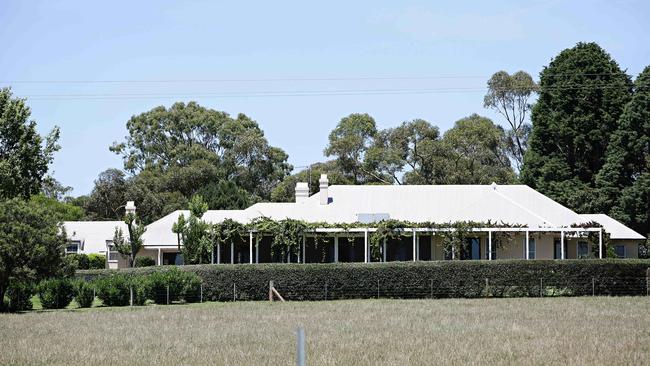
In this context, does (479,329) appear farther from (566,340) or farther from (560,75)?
(560,75)

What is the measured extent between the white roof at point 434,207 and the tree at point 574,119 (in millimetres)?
12959

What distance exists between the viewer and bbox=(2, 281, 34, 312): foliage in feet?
128

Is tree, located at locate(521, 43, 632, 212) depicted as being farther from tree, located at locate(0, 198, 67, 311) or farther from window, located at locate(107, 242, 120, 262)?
tree, located at locate(0, 198, 67, 311)

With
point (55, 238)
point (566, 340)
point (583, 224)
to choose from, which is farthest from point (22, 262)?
point (583, 224)

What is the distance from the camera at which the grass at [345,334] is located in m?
20.9

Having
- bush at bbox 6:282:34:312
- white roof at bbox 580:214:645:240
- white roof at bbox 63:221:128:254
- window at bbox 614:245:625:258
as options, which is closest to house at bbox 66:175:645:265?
white roof at bbox 580:214:645:240

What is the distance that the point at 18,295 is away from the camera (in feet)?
128

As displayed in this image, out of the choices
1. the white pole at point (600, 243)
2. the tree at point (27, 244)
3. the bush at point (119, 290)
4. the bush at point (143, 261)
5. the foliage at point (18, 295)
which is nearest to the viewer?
the tree at point (27, 244)

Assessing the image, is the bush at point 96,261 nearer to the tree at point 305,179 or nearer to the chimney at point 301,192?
the chimney at point 301,192

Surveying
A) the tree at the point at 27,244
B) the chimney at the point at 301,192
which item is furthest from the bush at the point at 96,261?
the tree at the point at 27,244

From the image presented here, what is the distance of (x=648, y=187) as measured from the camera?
207 ft

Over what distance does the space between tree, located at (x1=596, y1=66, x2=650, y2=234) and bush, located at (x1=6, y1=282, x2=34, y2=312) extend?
38.7m

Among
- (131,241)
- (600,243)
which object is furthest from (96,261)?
(600,243)

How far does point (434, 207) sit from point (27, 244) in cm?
2264
